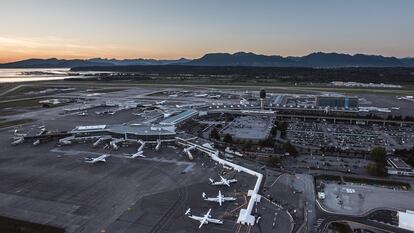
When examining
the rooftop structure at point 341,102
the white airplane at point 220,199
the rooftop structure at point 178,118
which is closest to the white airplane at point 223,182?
the white airplane at point 220,199

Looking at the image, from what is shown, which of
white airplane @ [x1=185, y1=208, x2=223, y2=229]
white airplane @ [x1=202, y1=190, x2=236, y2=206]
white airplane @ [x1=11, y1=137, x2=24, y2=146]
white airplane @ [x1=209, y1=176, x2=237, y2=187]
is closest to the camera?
white airplane @ [x1=185, y1=208, x2=223, y2=229]

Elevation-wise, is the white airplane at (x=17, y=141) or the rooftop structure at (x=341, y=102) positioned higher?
the rooftop structure at (x=341, y=102)

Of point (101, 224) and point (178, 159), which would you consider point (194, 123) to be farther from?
point (101, 224)

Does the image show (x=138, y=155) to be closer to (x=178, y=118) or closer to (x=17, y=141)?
(x=178, y=118)

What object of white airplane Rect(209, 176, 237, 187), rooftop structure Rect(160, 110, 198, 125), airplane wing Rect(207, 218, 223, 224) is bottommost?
airplane wing Rect(207, 218, 223, 224)

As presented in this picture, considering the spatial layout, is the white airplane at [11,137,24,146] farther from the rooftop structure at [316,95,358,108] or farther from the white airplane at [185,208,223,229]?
the rooftop structure at [316,95,358,108]

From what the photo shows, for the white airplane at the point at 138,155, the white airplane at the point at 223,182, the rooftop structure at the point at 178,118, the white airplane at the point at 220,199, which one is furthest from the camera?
Answer: the rooftop structure at the point at 178,118

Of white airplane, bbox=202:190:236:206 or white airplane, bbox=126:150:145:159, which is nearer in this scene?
white airplane, bbox=202:190:236:206

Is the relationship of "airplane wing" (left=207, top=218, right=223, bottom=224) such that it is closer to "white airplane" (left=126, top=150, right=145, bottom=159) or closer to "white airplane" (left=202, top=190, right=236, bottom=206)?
"white airplane" (left=202, top=190, right=236, bottom=206)

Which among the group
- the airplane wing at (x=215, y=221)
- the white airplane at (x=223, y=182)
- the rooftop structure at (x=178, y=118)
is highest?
the rooftop structure at (x=178, y=118)

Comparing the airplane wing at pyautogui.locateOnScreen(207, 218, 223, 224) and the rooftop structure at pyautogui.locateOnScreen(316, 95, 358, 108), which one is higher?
the rooftop structure at pyautogui.locateOnScreen(316, 95, 358, 108)

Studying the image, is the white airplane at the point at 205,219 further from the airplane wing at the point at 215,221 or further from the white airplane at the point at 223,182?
the white airplane at the point at 223,182

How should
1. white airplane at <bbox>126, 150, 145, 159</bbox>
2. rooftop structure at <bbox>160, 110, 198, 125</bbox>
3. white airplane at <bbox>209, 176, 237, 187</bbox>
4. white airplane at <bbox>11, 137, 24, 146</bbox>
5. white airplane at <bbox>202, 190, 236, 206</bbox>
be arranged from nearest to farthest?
white airplane at <bbox>202, 190, 236, 206</bbox> → white airplane at <bbox>209, 176, 237, 187</bbox> → white airplane at <bbox>126, 150, 145, 159</bbox> → white airplane at <bbox>11, 137, 24, 146</bbox> → rooftop structure at <bbox>160, 110, 198, 125</bbox>

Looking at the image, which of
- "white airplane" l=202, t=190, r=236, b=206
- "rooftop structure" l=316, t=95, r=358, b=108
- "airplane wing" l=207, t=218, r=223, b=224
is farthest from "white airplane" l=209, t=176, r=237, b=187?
"rooftop structure" l=316, t=95, r=358, b=108
